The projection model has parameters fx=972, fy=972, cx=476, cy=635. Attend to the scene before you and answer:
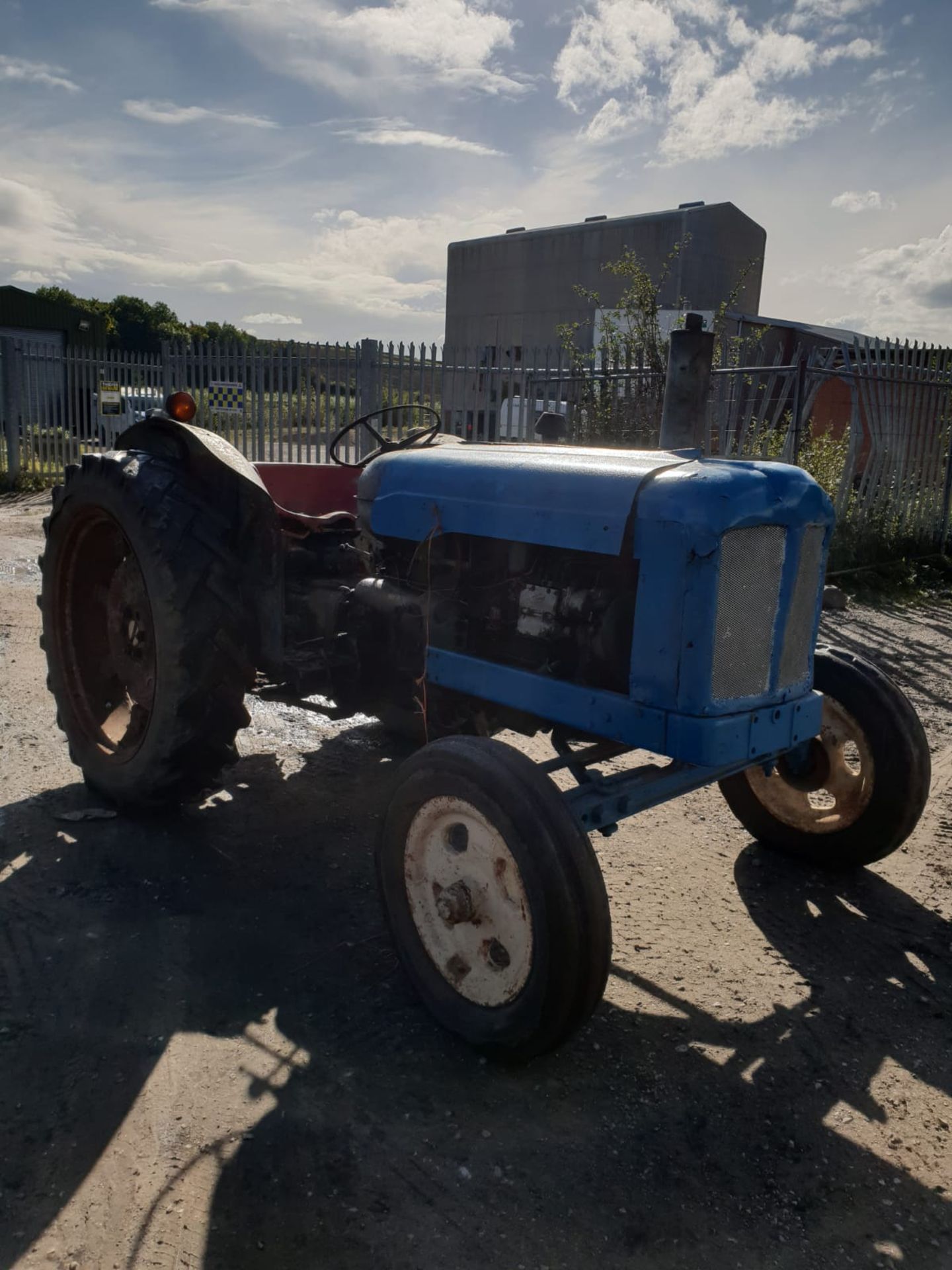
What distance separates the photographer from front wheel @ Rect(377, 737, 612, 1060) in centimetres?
222

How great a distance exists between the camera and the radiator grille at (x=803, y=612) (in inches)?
107

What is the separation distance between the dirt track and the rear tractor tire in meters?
0.30

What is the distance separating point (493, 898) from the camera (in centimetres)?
241

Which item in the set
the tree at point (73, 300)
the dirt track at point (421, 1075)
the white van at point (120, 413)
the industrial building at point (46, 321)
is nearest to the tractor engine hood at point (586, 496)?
the dirt track at point (421, 1075)

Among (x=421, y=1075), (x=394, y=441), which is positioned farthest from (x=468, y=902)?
(x=394, y=441)

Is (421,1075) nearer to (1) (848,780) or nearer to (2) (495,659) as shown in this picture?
(2) (495,659)

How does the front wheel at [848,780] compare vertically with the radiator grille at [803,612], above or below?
below

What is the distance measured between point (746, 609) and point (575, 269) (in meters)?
26.9

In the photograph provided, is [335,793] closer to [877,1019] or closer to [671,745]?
[671,745]

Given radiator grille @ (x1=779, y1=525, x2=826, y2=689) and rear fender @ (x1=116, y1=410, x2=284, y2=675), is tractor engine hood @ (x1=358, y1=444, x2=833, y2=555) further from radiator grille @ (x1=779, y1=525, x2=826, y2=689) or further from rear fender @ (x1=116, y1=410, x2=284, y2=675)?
rear fender @ (x1=116, y1=410, x2=284, y2=675)

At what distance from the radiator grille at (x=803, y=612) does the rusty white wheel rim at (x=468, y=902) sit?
3.21 feet

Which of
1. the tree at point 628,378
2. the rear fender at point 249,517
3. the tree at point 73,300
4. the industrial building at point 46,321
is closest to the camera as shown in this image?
the rear fender at point 249,517

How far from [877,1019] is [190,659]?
2.38m

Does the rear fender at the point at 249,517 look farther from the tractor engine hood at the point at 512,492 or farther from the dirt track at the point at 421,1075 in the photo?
the dirt track at the point at 421,1075
